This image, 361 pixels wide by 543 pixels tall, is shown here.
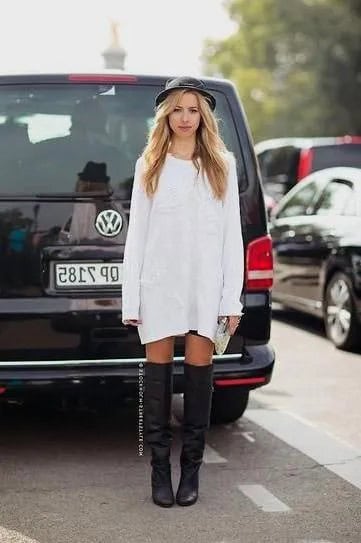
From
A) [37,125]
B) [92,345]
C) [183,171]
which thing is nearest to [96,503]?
[92,345]

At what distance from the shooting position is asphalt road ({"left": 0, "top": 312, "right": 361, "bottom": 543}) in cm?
454

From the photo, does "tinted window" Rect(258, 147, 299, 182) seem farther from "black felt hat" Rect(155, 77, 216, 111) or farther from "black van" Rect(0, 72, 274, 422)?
"black felt hat" Rect(155, 77, 216, 111)

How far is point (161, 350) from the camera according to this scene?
16.0 feet

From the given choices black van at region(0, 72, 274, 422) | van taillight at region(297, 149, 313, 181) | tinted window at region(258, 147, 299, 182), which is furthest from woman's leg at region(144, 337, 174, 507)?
tinted window at region(258, 147, 299, 182)

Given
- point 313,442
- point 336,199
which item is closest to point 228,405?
point 313,442

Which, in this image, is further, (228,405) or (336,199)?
(336,199)

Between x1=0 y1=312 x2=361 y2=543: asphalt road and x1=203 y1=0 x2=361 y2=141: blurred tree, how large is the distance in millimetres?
43770

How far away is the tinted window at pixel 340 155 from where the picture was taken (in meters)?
14.2

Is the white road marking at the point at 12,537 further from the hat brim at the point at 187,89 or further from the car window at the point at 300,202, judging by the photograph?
the car window at the point at 300,202

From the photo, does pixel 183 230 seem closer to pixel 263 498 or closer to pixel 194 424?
pixel 194 424

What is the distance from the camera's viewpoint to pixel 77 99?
5574mm

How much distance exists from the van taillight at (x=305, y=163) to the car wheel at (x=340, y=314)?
487cm

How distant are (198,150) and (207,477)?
61.9 inches

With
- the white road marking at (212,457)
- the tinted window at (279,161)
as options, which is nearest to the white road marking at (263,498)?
the white road marking at (212,457)
